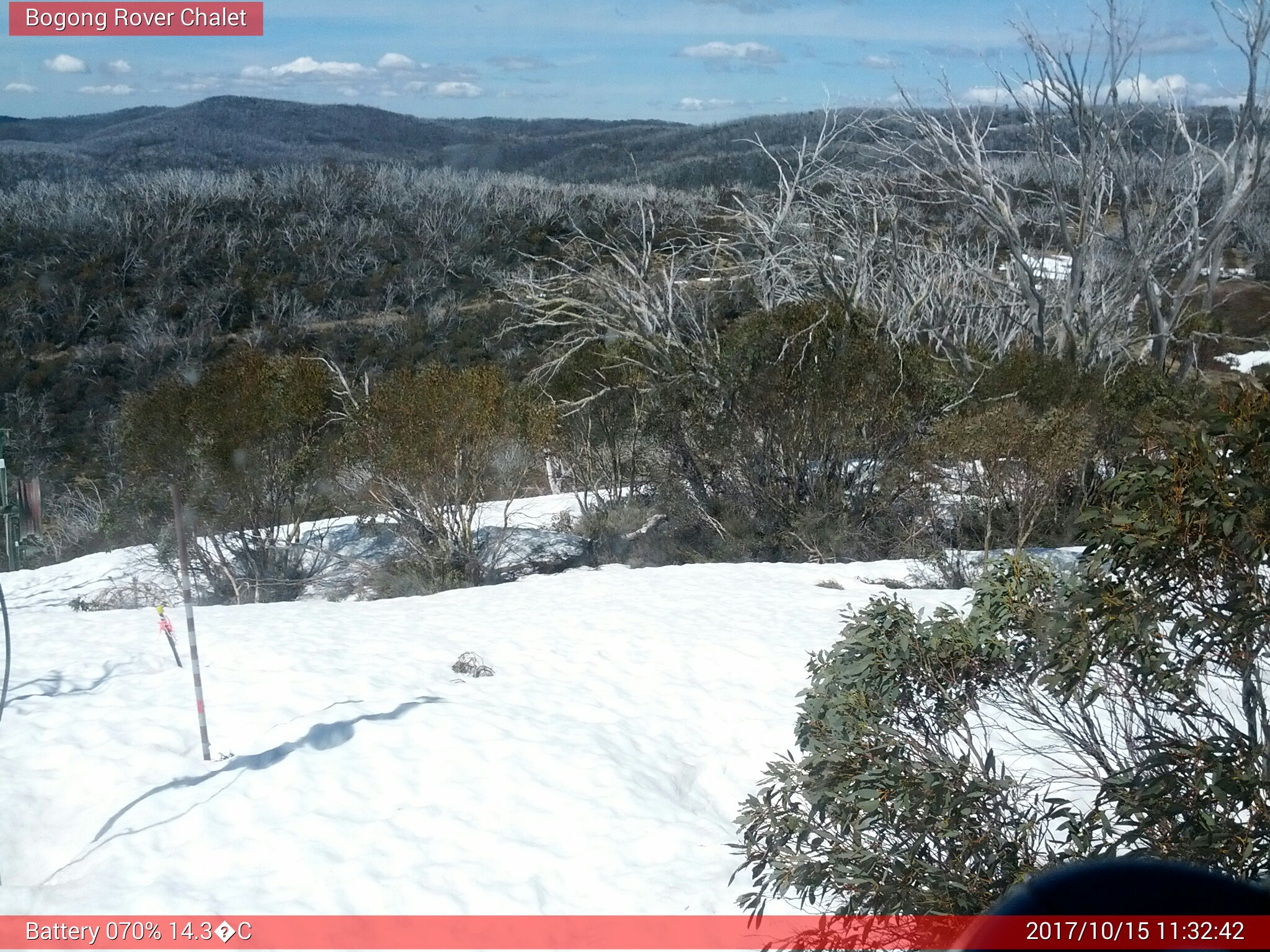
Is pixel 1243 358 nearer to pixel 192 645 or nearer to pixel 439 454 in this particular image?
pixel 439 454

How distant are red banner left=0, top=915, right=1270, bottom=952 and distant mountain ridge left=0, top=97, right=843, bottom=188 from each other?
32544mm

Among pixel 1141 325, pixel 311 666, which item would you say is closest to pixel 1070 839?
pixel 311 666

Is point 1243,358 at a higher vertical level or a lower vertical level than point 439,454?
higher

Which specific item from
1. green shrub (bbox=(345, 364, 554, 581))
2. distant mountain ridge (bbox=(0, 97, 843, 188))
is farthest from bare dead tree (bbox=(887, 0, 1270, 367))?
distant mountain ridge (bbox=(0, 97, 843, 188))

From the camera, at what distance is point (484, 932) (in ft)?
13.0

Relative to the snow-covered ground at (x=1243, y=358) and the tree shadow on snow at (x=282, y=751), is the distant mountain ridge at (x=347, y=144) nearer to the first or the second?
the snow-covered ground at (x=1243, y=358)

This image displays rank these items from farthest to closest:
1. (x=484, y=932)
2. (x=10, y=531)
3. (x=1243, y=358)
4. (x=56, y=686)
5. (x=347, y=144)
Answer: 1. (x=347, y=144)
2. (x=1243, y=358)
3. (x=10, y=531)
4. (x=56, y=686)
5. (x=484, y=932)

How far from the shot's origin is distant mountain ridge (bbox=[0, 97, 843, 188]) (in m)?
40.6

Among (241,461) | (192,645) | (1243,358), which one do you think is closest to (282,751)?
(192,645)

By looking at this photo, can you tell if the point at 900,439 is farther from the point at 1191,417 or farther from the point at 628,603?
the point at 1191,417

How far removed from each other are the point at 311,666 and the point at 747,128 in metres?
51.3

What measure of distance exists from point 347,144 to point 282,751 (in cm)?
4924

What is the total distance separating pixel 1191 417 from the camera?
9.09ft

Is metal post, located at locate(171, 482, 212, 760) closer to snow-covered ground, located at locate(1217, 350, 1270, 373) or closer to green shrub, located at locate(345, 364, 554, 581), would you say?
green shrub, located at locate(345, 364, 554, 581)
